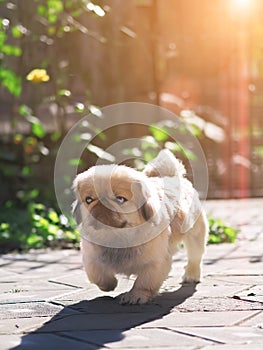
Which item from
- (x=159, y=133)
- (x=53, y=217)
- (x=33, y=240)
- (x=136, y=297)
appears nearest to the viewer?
(x=136, y=297)

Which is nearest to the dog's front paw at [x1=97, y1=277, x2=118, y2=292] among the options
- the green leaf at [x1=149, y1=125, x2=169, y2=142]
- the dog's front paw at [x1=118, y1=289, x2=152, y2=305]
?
the dog's front paw at [x1=118, y1=289, x2=152, y2=305]

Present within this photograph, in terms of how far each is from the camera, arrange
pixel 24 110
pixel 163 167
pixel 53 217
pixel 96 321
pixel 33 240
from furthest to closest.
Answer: pixel 24 110, pixel 53 217, pixel 33 240, pixel 163 167, pixel 96 321

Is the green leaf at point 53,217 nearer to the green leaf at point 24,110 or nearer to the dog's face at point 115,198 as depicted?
the green leaf at point 24,110

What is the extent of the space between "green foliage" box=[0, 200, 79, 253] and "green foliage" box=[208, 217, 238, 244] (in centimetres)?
122

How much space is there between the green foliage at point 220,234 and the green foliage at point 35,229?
122 centimetres

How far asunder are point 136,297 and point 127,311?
182 millimetres

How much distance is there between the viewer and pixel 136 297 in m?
4.11

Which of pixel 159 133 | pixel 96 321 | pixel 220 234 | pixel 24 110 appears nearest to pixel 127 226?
pixel 96 321

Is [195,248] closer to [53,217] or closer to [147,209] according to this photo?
[147,209]

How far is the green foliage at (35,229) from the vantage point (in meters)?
6.65

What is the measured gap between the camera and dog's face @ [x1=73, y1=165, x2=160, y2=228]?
12.9 feet

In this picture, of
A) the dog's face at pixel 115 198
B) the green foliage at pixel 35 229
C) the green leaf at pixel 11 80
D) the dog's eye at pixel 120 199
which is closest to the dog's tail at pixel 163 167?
the dog's face at pixel 115 198

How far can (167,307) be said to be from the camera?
4.04 meters

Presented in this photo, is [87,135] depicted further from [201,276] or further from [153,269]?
[153,269]
